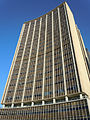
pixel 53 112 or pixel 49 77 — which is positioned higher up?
pixel 49 77

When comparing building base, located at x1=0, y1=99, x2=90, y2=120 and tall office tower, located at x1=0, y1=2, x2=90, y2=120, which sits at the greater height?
tall office tower, located at x1=0, y1=2, x2=90, y2=120

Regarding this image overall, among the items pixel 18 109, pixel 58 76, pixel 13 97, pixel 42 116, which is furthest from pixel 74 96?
pixel 13 97

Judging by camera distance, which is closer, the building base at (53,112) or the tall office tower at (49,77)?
the building base at (53,112)

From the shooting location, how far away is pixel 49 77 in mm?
97125

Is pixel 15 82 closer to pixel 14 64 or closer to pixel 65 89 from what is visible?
pixel 14 64

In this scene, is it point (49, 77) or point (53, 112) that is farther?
point (49, 77)

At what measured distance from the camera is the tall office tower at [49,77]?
76.7 meters

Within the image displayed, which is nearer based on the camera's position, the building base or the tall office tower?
the building base

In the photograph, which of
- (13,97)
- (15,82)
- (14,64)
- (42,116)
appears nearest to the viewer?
(42,116)

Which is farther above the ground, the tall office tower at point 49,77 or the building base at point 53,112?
the tall office tower at point 49,77

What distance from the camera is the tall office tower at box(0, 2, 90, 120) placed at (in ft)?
252

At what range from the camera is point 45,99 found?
87000 millimetres

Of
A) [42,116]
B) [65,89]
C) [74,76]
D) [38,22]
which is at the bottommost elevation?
[42,116]

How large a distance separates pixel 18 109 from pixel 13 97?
1382 centimetres
